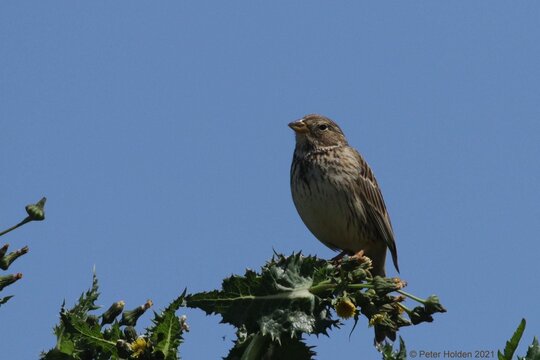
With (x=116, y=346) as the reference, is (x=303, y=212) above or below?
above

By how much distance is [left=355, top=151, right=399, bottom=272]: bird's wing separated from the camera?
849cm

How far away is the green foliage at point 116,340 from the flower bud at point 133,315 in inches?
0.9

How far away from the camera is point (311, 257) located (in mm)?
4027

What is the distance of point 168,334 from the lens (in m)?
3.45

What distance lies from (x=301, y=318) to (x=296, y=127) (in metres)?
5.39

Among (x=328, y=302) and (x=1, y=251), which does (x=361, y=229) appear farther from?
(x=1, y=251)

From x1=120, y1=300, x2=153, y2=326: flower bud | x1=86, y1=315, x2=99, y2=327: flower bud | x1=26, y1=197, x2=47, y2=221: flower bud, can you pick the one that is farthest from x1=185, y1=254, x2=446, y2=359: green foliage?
x1=26, y1=197, x2=47, y2=221: flower bud

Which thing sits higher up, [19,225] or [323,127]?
[323,127]

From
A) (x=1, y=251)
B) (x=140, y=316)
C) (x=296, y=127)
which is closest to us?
(x=1, y=251)

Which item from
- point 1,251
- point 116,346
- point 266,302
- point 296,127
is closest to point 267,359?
point 266,302

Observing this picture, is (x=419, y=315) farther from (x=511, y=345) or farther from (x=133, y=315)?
(x=133, y=315)

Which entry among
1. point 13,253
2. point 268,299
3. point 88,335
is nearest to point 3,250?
point 13,253

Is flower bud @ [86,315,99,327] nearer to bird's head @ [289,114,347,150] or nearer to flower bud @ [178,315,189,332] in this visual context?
flower bud @ [178,315,189,332]

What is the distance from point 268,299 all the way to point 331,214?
424 centimetres
